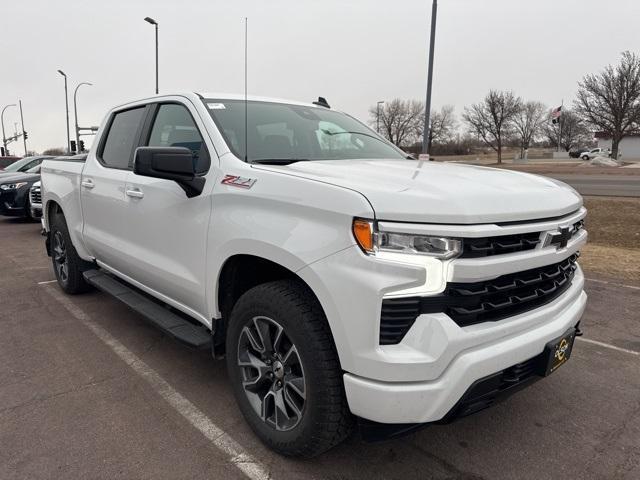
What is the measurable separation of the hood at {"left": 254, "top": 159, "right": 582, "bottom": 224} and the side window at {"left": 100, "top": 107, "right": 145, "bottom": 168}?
183 cm

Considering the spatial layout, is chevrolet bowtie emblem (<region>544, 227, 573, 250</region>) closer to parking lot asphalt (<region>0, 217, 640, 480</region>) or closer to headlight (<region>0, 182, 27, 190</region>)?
parking lot asphalt (<region>0, 217, 640, 480</region>)

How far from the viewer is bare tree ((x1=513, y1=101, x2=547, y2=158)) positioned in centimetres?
7212

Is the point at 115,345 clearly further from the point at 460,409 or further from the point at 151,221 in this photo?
the point at 460,409

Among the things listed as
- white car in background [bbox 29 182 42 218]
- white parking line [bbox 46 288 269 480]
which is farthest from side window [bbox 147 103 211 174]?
white car in background [bbox 29 182 42 218]

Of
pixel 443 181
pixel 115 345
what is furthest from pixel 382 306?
pixel 115 345

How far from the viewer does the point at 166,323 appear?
324 centimetres

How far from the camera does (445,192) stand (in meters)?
2.06

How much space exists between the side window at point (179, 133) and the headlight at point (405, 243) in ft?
4.42

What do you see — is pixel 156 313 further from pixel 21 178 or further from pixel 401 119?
pixel 401 119

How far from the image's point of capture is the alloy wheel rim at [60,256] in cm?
532

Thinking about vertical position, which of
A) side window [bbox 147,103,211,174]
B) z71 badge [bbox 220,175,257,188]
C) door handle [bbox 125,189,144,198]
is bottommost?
door handle [bbox 125,189,144,198]

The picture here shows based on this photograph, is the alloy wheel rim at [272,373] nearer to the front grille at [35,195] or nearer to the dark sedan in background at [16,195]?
the front grille at [35,195]

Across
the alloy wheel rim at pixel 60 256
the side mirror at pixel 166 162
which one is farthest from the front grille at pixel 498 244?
the alloy wheel rim at pixel 60 256

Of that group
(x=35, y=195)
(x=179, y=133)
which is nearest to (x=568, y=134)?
(x=35, y=195)
